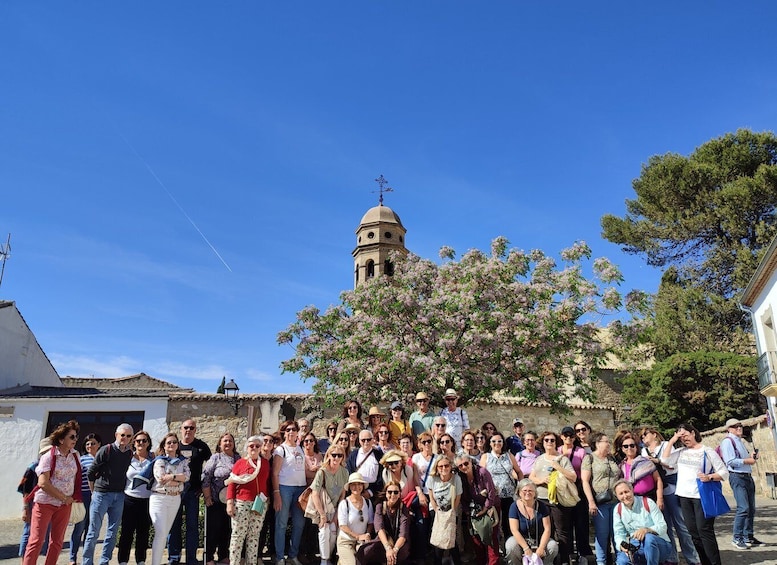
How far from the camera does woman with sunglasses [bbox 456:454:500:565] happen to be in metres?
6.55

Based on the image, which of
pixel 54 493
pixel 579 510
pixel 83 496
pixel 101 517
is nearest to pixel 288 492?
pixel 101 517

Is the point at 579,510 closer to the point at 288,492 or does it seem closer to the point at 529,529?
the point at 529,529

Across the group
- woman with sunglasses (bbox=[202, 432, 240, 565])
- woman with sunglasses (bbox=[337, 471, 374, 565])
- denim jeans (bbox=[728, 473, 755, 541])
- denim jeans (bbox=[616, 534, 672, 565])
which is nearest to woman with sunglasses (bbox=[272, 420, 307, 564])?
woman with sunglasses (bbox=[202, 432, 240, 565])

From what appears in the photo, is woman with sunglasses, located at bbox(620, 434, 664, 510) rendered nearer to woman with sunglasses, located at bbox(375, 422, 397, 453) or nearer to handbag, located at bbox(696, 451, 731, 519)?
handbag, located at bbox(696, 451, 731, 519)

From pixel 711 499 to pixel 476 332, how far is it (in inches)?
203

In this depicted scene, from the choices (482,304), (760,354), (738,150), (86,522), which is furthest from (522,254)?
(738,150)

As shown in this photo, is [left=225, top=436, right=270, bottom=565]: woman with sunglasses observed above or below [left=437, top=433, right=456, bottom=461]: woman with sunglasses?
below

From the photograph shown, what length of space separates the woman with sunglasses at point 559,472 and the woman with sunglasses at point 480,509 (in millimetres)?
554

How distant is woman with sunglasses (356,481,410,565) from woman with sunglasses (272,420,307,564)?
Answer: 0.97m

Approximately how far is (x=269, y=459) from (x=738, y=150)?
89.6 ft

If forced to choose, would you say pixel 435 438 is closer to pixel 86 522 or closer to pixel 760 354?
pixel 86 522

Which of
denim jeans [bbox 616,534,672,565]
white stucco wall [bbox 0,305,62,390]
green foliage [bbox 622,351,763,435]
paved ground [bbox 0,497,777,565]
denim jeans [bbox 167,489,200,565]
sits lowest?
paved ground [bbox 0,497,777,565]

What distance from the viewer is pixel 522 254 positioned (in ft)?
42.0

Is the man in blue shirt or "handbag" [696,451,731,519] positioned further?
the man in blue shirt
